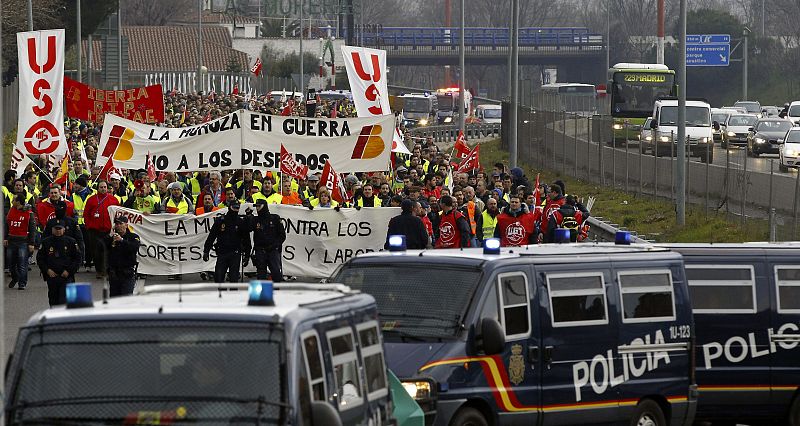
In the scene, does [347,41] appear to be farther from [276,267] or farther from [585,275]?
[585,275]

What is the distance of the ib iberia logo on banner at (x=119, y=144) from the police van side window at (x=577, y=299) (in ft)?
47.9

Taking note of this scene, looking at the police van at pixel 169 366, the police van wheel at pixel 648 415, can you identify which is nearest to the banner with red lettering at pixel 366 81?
the police van wheel at pixel 648 415

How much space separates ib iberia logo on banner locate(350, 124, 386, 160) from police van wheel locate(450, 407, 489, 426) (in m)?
14.5

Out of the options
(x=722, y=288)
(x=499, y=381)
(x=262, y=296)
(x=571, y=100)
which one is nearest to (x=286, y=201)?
(x=722, y=288)

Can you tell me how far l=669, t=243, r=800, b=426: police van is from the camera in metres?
13.3

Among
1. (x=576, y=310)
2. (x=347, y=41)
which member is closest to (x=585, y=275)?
(x=576, y=310)

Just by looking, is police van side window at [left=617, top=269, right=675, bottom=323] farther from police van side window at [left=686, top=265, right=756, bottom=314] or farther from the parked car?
the parked car

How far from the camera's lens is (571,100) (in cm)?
7762

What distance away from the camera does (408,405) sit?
9492 mm

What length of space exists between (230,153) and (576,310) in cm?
1365

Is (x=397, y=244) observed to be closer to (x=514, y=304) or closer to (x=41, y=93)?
(x=514, y=304)

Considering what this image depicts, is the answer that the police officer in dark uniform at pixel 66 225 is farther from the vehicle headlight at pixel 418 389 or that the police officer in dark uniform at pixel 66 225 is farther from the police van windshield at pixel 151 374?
the police van windshield at pixel 151 374

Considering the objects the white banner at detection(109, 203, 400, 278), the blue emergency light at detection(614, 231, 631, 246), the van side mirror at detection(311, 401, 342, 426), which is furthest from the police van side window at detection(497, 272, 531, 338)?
the white banner at detection(109, 203, 400, 278)

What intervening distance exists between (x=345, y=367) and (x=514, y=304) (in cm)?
389
